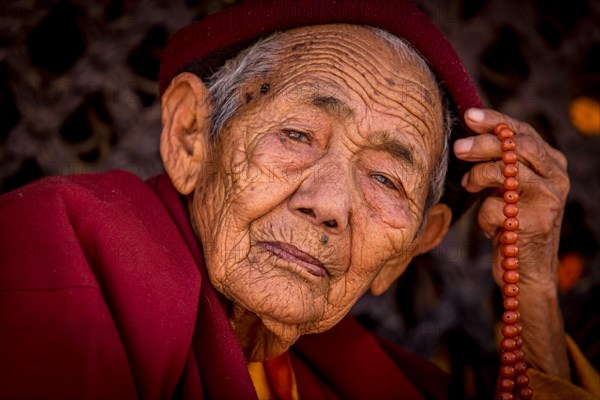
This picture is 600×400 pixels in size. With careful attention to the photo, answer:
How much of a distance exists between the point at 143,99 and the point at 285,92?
1346 millimetres

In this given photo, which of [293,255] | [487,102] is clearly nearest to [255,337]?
[293,255]

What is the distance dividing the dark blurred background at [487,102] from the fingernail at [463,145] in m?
1.20

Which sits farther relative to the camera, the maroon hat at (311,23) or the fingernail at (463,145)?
the fingernail at (463,145)

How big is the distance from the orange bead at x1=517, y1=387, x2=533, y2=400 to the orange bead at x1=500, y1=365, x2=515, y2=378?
59 mm

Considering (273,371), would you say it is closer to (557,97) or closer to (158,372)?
(158,372)

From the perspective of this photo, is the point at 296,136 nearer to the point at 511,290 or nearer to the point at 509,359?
the point at 511,290

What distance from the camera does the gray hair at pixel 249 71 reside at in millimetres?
2156

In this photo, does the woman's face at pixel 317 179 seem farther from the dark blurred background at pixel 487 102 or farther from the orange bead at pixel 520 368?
the dark blurred background at pixel 487 102

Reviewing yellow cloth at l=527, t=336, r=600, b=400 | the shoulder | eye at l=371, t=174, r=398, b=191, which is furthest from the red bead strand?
the shoulder

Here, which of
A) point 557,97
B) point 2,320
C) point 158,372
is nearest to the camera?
point 2,320

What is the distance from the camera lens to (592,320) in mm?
3254

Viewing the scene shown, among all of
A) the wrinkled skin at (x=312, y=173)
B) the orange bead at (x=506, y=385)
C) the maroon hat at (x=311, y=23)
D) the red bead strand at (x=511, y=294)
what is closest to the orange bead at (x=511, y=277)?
the red bead strand at (x=511, y=294)

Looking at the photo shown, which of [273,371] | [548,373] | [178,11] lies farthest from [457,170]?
[178,11]

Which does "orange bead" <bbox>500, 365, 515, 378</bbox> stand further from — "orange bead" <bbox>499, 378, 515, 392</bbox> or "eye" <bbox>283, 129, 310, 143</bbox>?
"eye" <bbox>283, 129, 310, 143</bbox>
